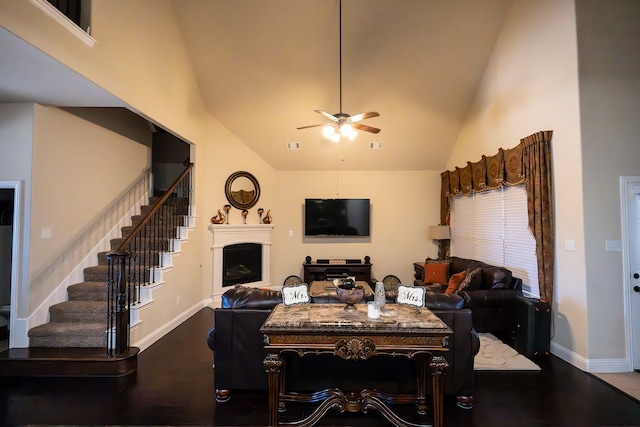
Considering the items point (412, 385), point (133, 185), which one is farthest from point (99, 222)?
point (412, 385)

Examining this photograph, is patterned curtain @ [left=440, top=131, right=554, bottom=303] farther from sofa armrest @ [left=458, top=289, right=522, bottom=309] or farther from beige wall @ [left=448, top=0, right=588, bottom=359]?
sofa armrest @ [left=458, top=289, right=522, bottom=309]

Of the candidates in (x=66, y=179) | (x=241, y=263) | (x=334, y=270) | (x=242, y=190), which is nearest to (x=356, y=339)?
(x=66, y=179)

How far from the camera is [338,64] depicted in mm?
4902

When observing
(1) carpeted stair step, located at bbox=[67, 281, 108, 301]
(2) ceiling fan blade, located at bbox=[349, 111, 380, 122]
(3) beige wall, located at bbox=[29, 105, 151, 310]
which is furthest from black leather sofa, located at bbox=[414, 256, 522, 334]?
(3) beige wall, located at bbox=[29, 105, 151, 310]

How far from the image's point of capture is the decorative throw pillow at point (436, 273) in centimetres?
554

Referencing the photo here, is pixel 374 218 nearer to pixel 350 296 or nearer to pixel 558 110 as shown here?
pixel 558 110

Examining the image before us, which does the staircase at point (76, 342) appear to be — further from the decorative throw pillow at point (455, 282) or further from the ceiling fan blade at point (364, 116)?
the decorative throw pillow at point (455, 282)

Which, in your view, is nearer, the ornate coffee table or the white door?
the ornate coffee table

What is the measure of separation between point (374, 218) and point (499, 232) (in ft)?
8.86

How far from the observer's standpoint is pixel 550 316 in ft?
11.3

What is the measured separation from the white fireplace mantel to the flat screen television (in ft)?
3.02

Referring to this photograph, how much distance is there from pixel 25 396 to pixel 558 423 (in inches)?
179

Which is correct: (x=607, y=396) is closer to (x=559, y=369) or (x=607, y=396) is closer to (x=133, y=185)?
(x=559, y=369)

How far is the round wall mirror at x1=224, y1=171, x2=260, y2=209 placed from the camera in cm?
A: 623
